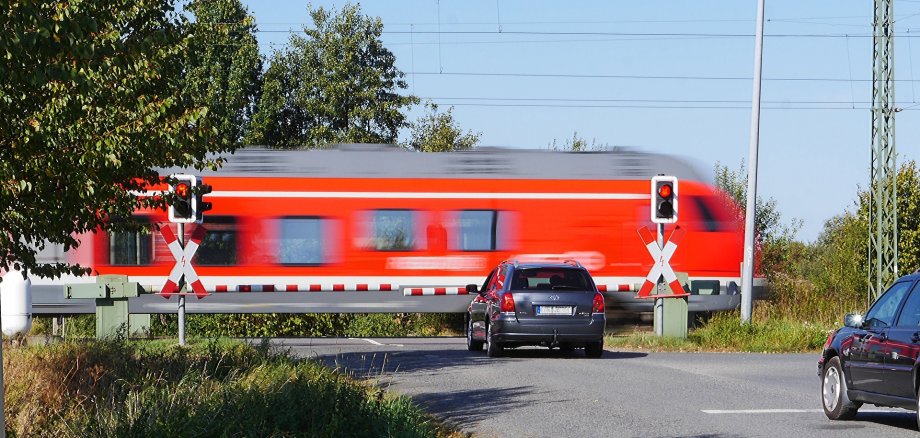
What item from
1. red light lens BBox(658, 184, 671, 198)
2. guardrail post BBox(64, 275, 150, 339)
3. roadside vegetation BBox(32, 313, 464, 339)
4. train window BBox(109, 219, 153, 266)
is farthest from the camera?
roadside vegetation BBox(32, 313, 464, 339)

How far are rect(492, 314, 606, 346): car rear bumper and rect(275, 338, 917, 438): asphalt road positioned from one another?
1.11 ft

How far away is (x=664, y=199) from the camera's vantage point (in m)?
24.3

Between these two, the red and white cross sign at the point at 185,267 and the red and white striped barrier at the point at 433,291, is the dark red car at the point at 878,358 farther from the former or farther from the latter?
the red and white striped barrier at the point at 433,291

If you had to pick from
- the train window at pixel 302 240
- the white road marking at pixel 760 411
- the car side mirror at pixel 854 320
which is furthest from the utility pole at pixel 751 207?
the car side mirror at pixel 854 320

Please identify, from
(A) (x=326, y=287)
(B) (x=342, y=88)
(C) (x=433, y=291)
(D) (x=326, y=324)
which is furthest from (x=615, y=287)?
(B) (x=342, y=88)

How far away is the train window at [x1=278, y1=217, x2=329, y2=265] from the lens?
2967 cm

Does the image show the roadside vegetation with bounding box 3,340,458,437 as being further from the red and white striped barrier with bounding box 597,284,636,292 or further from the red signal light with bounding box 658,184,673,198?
the red and white striped barrier with bounding box 597,284,636,292

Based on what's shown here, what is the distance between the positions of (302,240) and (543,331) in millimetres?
10037

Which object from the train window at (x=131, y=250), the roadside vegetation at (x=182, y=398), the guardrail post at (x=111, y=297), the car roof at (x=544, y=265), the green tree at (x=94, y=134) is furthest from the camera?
the train window at (x=131, y=250)

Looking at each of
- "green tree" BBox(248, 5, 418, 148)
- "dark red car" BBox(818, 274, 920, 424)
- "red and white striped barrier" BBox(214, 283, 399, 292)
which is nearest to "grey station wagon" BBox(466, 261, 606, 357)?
"dark red car" BBox(818, 274, 920, 424)

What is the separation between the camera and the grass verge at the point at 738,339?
79.2 feet

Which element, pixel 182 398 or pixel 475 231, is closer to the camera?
pixel 182 398

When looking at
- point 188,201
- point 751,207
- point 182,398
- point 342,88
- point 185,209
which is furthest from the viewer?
point 342,88

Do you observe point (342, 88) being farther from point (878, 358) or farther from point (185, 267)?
point (878, 358)
